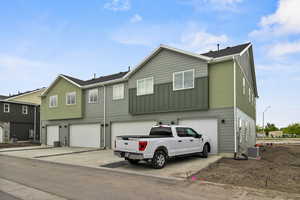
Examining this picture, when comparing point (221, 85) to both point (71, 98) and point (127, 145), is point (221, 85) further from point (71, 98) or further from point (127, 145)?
point (71, 98)

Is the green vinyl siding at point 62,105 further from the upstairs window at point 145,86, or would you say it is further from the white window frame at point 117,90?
the upstairs window at point 145,86

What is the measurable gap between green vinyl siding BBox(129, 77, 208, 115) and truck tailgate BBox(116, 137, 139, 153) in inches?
243

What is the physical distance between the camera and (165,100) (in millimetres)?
16781

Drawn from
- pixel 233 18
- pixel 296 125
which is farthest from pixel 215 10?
pixel 296 125

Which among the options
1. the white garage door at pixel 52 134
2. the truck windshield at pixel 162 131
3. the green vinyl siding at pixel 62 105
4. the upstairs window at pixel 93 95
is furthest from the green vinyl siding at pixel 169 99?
the white garage door at pixel 52 134

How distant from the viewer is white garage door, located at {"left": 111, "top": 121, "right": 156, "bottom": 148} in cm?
1803

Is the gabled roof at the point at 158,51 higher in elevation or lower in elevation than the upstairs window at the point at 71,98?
higher

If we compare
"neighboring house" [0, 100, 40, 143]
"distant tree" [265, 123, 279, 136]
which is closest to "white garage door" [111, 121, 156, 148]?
"neighboring house" [0, 100, 40, 143]

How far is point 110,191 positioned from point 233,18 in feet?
39.4

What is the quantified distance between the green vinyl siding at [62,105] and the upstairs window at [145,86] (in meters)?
7.30

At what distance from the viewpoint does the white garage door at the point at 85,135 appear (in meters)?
21.6

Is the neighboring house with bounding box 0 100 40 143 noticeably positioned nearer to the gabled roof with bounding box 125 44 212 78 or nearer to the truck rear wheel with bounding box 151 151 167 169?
the gabled roof with bounding box 125 44 212 78

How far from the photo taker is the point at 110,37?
17.5m

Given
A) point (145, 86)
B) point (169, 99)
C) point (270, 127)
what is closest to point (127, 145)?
point (169, 99)
